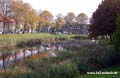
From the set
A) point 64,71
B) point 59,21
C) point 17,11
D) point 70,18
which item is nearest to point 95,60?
point 64,71

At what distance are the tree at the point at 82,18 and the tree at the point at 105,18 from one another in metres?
84.1

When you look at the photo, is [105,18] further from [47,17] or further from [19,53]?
[47,17]

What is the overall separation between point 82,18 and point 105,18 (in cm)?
8740

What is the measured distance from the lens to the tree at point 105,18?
35.5 metres

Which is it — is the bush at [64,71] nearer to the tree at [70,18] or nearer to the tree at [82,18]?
the tree at [82,18]

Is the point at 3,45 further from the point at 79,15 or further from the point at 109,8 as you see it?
the point at 79,15

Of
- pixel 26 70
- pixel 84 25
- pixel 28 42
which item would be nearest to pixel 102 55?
pixel 26 70

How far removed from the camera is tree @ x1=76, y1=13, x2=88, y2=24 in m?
123

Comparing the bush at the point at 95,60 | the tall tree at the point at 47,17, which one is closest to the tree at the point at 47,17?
the tall tree at the point at 47,17

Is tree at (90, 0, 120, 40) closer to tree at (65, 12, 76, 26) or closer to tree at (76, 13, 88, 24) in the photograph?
tree at (76, 13, 88, 24)

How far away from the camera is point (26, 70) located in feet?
59.3

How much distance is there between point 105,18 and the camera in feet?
118

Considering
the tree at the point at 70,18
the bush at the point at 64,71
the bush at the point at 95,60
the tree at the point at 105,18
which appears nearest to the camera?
the bush at the point at 64,71

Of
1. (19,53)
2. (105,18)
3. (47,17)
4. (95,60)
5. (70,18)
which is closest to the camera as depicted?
(95,60)
